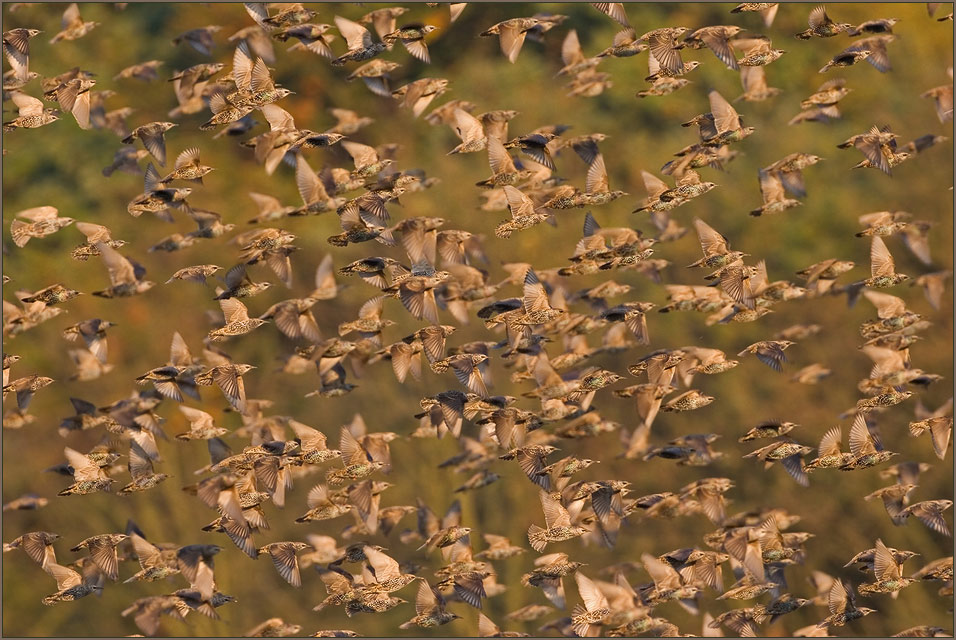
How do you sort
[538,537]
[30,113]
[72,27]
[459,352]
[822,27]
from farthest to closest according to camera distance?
[72,27], [459,352], [822,27], [30,113], [538,537]

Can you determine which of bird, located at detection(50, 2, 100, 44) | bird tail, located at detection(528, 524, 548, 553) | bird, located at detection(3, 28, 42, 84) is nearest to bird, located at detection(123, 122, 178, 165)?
bird, located at detection(3, 28, 42, 84)

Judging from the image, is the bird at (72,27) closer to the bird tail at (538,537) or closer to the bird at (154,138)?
the bird at (154,138)

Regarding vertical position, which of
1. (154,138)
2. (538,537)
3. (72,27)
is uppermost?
(72,27)

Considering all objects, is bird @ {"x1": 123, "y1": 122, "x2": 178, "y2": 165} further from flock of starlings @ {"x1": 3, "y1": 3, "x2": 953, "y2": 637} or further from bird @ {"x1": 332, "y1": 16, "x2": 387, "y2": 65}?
bird @ {"x1": 332, "y1": 16, "x2": 387, "y2": 65}

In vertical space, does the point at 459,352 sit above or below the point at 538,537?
above

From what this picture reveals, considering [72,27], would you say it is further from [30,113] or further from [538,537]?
[538,537]

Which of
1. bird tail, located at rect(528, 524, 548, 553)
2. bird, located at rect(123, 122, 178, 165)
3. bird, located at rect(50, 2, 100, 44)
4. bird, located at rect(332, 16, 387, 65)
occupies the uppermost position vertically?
bird, located at rect(332, 16, 387, 65)

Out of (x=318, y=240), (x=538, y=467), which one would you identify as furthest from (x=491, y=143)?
(x=318, y=240)

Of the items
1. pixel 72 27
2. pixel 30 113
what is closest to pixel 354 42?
pixel 30 113

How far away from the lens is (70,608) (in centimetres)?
2514

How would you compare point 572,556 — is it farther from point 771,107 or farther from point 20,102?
point 20,102

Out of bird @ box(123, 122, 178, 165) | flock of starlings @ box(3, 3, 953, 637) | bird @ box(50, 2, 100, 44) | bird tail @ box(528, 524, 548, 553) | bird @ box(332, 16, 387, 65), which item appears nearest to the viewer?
bird tail @ box(528, 524, 548, 553)

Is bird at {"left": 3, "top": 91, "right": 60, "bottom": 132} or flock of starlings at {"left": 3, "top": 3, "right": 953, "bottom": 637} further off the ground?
bird at {"left": 3, "top": 91, "right": 60, "bottom": 132}

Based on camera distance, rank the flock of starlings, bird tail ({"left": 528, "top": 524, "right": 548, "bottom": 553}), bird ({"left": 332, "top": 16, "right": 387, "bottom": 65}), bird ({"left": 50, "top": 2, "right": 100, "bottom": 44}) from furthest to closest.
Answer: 1. bird ({"left": 50, "top": 2, "right": 100, "bottom": 44})
2. bird ({"left": 332, "top": 16, "right": 387, "bottom": 65})
3. the flock of starlings
4. bird tail ({"left": 528, "top": 524, "right": 548, "bottom": 553})
